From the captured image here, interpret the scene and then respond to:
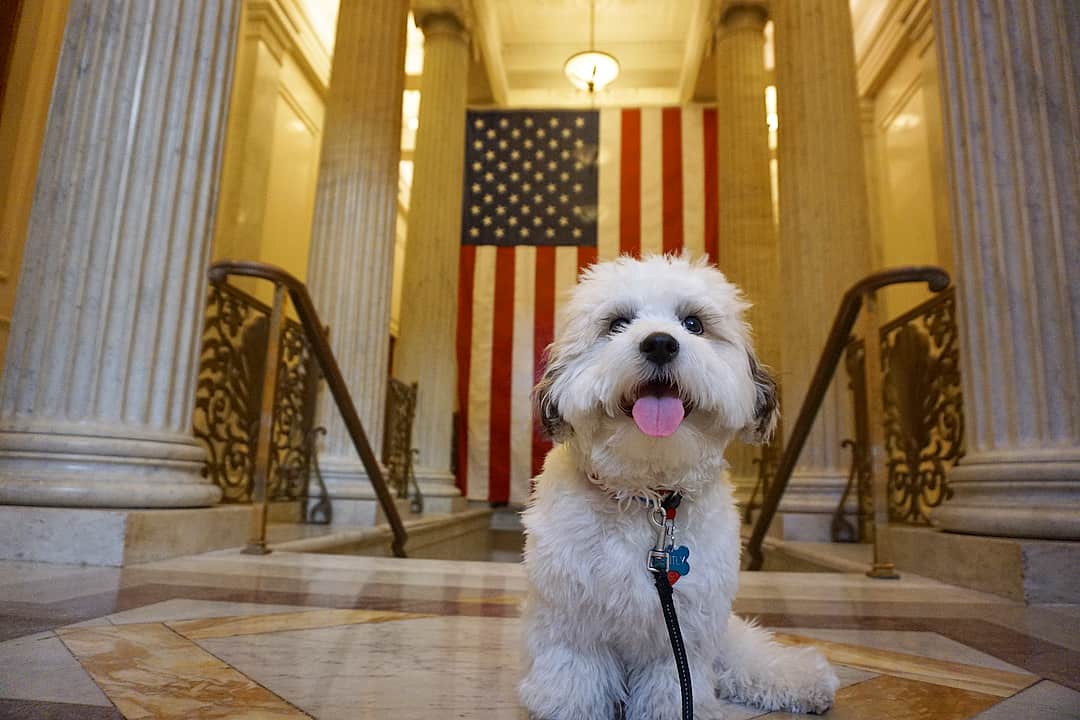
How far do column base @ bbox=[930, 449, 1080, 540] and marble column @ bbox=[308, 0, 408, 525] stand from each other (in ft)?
12.7

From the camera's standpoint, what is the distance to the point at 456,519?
6820 millimetres

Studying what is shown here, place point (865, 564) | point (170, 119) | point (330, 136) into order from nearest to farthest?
point (170, 119) → point (865, 564) → point (330, 136)

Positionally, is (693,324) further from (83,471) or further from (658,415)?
(83,471)

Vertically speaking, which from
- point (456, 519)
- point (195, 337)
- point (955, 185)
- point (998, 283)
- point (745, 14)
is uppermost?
point (745, 14)

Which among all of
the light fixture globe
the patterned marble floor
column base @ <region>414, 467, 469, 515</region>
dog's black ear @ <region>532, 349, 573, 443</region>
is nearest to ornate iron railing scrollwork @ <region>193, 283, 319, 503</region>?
the patterned marble floor

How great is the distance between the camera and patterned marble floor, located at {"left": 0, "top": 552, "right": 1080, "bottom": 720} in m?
1.19

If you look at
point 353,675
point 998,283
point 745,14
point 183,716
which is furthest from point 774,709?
point 745,14

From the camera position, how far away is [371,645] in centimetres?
160

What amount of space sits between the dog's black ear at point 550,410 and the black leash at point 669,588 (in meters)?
0.19

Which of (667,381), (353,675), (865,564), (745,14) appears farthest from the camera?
(745,14)

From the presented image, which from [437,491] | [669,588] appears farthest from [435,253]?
[669,588]

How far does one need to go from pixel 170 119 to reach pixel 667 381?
2.69 metres

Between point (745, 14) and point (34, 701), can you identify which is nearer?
point (34, 701)

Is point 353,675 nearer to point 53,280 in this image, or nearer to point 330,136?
point 53,280
